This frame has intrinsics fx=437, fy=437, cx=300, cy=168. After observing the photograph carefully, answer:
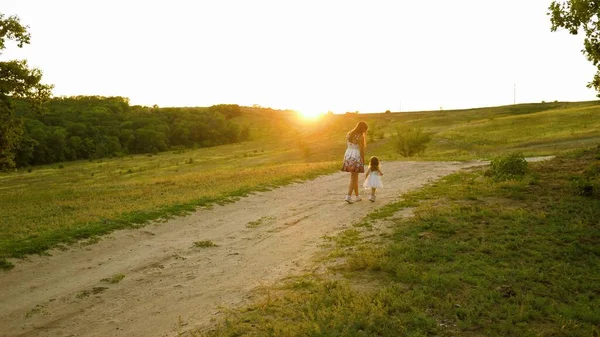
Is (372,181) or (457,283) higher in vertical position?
(372,181)

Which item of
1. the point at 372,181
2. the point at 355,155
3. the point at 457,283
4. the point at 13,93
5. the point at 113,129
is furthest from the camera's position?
the point at 113,129

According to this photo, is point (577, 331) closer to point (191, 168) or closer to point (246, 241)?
point (246, 241)

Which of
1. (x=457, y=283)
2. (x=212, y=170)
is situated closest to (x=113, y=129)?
(x=212, y=170)

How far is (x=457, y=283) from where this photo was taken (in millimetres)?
7199

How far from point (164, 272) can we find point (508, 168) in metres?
13.9

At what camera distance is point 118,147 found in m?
105

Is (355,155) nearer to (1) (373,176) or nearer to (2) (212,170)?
(1) (373,176)

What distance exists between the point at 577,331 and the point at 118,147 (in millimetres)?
109628

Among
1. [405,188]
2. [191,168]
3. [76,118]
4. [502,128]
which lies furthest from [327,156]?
[76,118]

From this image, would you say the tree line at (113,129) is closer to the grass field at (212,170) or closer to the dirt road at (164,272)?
the grass field at (212,170)

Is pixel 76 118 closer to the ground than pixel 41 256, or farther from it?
farther from it

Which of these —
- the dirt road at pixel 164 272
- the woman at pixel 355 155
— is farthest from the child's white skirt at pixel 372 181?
Answer: the dirt road at pixel 164 272

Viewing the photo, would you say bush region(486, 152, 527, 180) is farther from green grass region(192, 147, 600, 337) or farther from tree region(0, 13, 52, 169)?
tree region(0, 13, 52, 169)

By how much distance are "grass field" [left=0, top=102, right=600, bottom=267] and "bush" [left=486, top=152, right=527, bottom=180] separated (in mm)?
9229
